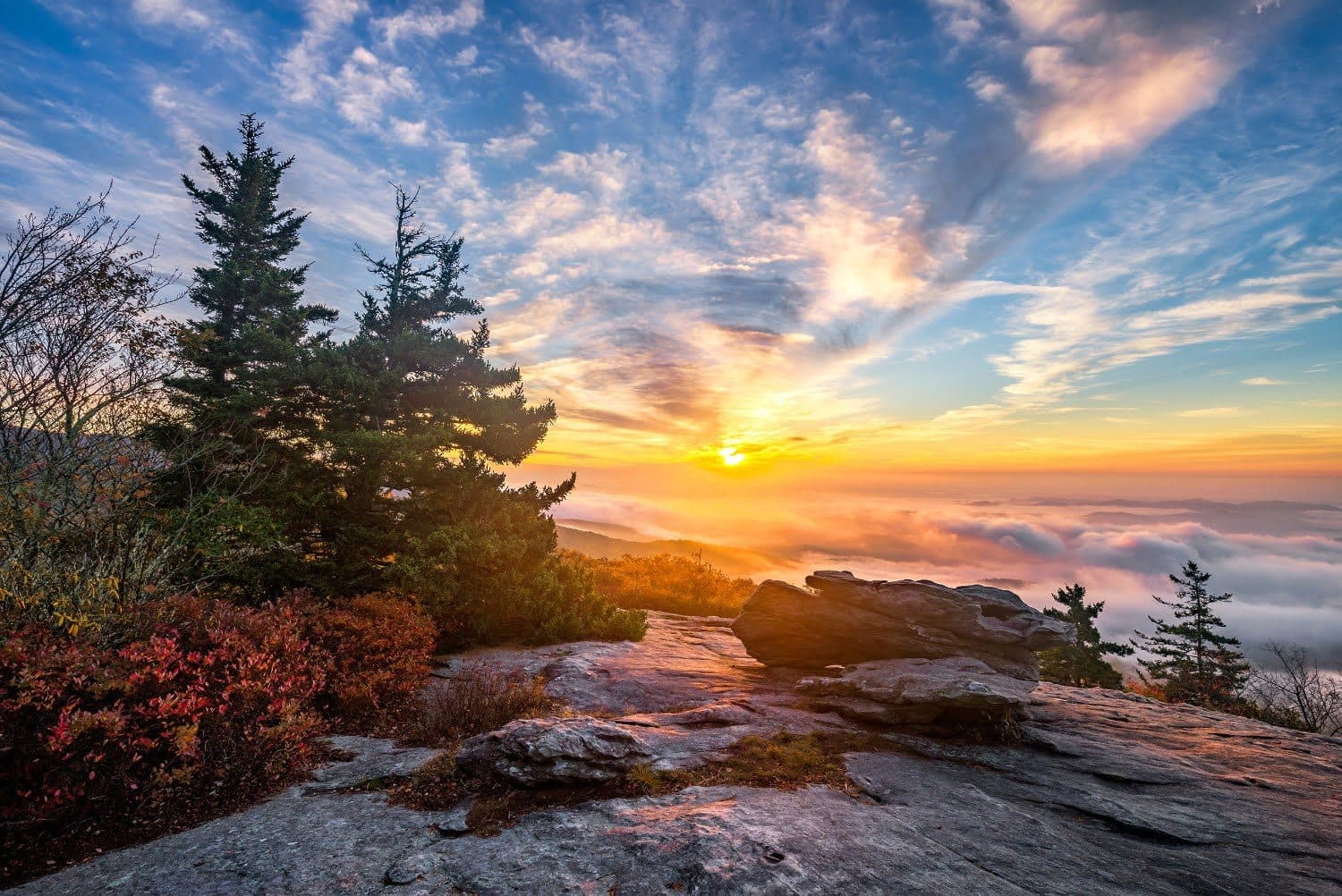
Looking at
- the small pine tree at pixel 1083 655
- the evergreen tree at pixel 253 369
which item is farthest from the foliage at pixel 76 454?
the small pine tree at pixel 1083 655

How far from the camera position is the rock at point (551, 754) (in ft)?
22.5

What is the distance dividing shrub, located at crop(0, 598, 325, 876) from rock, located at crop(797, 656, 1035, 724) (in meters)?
9.58

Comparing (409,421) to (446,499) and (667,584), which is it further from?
(667,584)

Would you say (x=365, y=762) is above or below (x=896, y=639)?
below

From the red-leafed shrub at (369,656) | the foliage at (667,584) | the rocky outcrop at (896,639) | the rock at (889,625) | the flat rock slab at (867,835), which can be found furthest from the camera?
the foliage at (667,584)

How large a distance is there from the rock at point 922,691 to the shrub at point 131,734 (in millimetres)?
9579

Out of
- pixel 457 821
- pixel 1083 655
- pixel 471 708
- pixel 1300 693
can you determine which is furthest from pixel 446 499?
pixel 1300 693

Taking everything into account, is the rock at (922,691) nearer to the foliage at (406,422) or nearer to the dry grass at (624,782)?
the dry grass at (624,782)

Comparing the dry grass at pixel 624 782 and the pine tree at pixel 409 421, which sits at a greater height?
the pine tree at pixel 409 421

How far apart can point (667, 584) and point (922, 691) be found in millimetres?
18097

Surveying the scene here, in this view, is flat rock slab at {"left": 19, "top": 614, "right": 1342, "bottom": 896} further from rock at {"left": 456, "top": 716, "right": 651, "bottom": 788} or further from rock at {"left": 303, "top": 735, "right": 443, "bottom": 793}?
rock at {"left": 456, "top": 716, "right": 651, "bottom": 788}

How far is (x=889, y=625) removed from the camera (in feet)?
42.8

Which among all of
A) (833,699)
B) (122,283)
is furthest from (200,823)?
(122,283)

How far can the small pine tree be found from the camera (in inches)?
976
